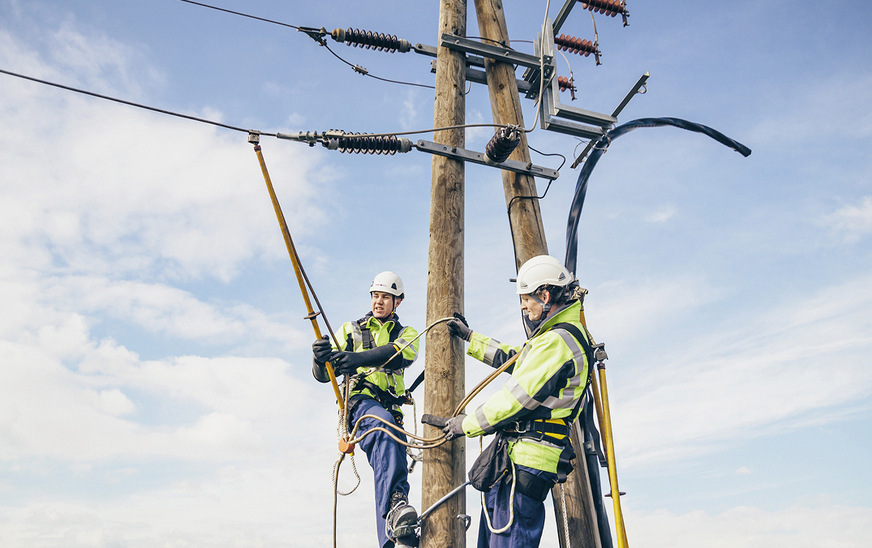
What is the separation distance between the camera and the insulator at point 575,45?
22.1 ft

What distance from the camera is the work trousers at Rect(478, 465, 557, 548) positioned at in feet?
12.9

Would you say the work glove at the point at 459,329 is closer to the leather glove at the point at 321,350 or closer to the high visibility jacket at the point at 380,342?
the high visibility jacket at the point at 380,342

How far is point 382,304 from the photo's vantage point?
5.69 m

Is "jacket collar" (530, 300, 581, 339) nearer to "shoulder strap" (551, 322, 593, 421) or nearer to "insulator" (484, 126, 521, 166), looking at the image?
"shoulder strap" (551, 322, 593, 421)

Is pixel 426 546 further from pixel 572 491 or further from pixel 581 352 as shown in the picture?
pixel 581 352

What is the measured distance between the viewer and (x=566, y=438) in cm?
402

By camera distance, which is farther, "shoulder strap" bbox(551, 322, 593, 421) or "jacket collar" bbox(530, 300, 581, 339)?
"jacket collar" bbox(530, 300, 581, 339)

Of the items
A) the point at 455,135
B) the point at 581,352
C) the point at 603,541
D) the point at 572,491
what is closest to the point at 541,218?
the point at 455,135

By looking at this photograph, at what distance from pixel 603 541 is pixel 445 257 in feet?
8.05

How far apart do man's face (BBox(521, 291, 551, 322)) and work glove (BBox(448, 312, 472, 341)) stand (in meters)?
0.65

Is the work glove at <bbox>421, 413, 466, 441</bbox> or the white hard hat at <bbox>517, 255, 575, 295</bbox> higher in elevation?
the white hard hat at <bbox>517, 255, 575, 295</bbox>

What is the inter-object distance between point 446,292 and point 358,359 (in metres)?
0.88

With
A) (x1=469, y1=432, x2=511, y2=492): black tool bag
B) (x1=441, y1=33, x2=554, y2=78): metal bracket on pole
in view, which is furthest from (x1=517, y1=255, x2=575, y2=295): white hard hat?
(x1=441, y1=33, x2=554, y2=78): metal bracket on pole

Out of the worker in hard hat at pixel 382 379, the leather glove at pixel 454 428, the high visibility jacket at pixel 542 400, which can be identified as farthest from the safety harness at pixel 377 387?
the high visibility jacket at pixel 542 400
